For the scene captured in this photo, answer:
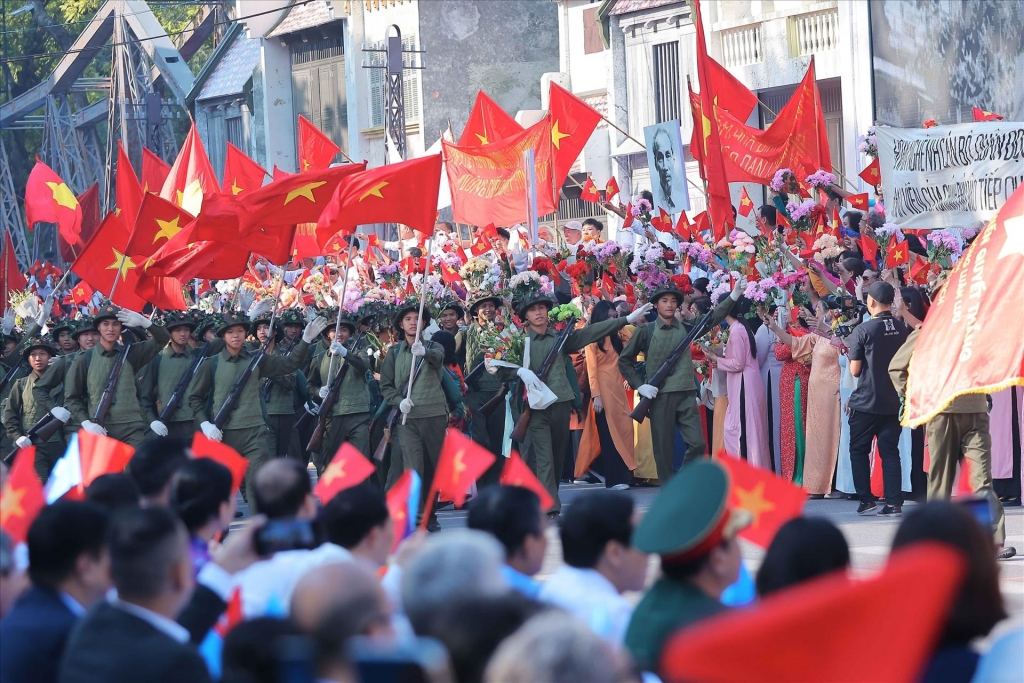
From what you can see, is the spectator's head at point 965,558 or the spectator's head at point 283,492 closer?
the spectator's head at point 965,558

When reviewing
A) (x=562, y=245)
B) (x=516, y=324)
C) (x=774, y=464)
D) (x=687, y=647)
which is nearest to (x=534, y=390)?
(x=516, y=324)

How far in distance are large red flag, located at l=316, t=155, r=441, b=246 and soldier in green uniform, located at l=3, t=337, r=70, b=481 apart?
3835 millimetres

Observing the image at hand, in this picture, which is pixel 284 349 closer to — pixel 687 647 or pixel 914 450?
pixel 914 450

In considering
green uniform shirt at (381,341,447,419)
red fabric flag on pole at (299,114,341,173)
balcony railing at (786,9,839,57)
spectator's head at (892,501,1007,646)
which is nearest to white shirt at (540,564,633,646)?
spectator's head at (892,501,1007,646)

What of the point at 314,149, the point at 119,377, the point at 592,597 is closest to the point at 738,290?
the point at 119,377

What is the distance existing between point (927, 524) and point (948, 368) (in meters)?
4.10

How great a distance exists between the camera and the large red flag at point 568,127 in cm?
1802

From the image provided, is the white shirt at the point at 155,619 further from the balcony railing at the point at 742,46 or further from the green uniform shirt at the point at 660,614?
the balcony railing at the point at 742,46

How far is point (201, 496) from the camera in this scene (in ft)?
19.0

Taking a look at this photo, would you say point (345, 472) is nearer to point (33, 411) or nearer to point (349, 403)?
point (349, 403)

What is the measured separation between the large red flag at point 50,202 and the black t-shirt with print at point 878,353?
1283 cm

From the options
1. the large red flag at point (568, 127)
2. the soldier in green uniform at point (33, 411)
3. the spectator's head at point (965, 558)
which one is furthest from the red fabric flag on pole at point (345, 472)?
the large red flag at point (568, 127)

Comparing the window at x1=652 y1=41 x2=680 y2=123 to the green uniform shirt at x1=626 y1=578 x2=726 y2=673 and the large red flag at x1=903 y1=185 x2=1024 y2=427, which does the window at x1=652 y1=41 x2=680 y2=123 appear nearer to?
the large red flag at x1=903 y1=185 x2=1024 y2=427

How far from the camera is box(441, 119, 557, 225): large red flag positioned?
56.9 feet
